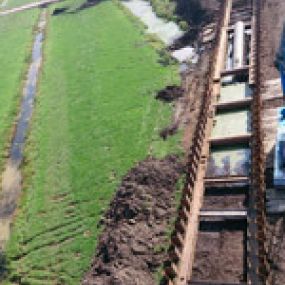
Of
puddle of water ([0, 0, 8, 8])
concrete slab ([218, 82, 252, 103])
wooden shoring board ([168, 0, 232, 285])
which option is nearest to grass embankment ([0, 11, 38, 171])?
puddle of water ([0, 0, 8, 8])

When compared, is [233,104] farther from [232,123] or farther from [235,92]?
[235,92]

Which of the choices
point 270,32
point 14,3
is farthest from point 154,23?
point 14,3

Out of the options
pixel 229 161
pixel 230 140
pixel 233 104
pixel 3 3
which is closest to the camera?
pixel 229 161

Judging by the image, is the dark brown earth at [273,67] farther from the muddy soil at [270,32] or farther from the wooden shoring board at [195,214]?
the wooden shoring board at [195,214]

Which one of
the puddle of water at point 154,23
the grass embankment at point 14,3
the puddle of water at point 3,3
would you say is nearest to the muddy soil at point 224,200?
the puddle of water at point 154,23

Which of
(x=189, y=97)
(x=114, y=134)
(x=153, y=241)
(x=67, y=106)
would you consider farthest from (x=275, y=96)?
(x=67, y=106)

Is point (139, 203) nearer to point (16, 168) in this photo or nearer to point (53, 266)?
point (53, 266)
